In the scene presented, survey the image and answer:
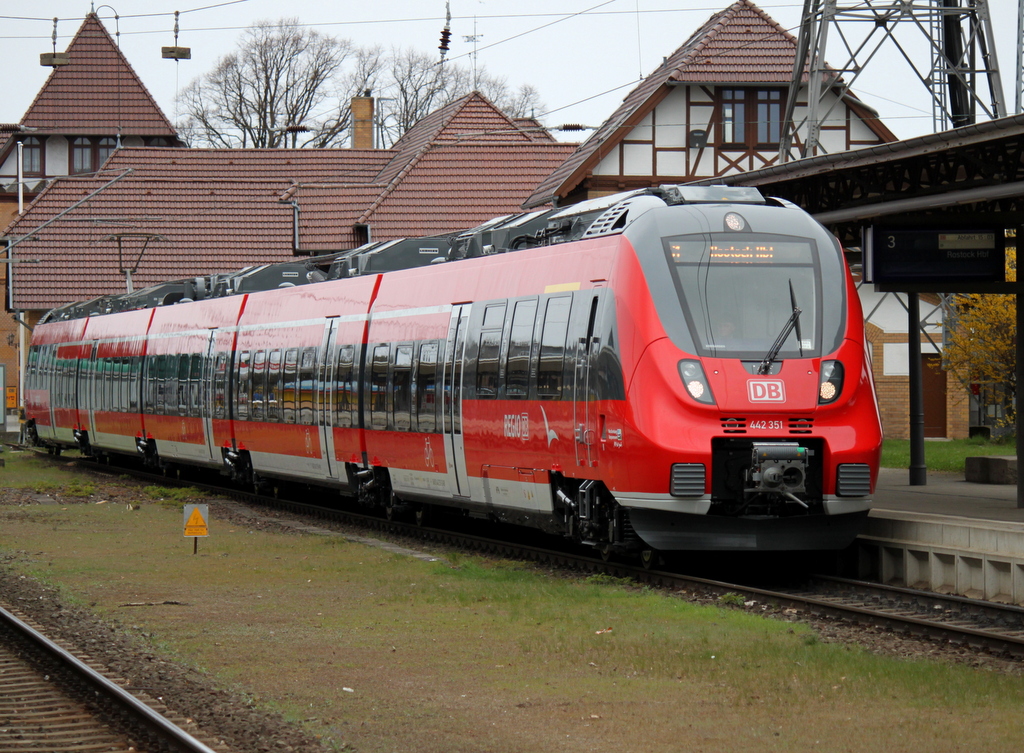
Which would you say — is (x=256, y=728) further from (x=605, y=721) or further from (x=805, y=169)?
(x=805, y=169)

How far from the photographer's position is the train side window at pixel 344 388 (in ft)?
64.5

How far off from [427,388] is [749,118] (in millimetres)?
23869

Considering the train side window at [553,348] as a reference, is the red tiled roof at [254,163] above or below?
above

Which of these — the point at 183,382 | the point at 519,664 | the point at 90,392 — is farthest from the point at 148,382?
the point at 519,664

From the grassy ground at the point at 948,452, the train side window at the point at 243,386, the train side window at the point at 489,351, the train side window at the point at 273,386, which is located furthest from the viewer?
the grassy ground at the point at 948,452

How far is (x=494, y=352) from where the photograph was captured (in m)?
15.5

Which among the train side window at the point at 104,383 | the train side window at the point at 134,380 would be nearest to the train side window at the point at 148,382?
the train side window at the point at 134,380

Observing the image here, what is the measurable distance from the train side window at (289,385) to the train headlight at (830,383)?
10680mm

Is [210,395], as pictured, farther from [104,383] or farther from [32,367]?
[32,367]

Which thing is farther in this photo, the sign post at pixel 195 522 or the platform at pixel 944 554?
the sign post at pixel 195 522

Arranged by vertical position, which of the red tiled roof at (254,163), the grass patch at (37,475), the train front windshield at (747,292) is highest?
the red tiled roof at (254,163)

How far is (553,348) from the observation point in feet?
46.6

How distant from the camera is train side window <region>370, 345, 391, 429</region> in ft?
60.7

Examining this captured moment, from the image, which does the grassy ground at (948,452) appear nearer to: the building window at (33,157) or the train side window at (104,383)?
the train side window at (104,383)
